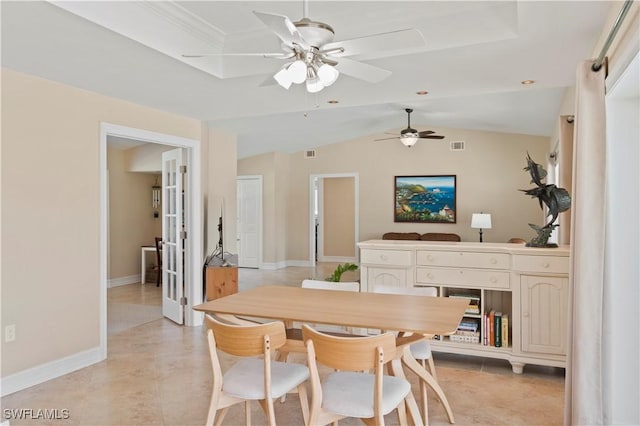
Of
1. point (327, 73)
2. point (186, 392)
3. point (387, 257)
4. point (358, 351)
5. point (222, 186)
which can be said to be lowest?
point (186, 392)

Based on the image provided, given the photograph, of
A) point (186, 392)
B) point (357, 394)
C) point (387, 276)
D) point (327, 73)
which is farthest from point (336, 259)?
point (327, 73)

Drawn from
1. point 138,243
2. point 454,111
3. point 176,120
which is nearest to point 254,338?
point 176,120

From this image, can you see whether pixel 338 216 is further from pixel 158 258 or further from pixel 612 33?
pixel 612 33

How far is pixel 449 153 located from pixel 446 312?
6397 millimetres

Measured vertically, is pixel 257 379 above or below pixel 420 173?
below

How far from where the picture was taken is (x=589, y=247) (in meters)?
2.38

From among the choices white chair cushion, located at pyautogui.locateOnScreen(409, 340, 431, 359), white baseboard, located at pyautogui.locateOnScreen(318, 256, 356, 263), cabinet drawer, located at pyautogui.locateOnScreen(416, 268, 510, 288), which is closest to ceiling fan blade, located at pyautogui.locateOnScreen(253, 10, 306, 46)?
white chair cushion, located at pyautogui.locateOnScreen(409, 340, 431, 359)

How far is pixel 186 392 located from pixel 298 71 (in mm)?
2416

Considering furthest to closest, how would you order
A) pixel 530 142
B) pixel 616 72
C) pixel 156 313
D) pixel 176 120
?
pixel 530 142, pixel 156 313, pixel 176 120, pixel 616 72

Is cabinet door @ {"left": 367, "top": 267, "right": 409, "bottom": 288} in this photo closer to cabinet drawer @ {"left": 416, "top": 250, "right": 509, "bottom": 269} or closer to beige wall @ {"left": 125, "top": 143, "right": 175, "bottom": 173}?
cabinet drawer @ {"left": 416, "top": 250, "right": 509, "bottom": 269}

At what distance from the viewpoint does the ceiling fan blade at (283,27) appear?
1.87m

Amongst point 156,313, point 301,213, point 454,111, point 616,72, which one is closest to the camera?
point 616,72

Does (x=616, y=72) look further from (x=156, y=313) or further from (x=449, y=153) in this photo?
(x=449, y=153)

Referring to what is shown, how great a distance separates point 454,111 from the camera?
6922 millimetres
